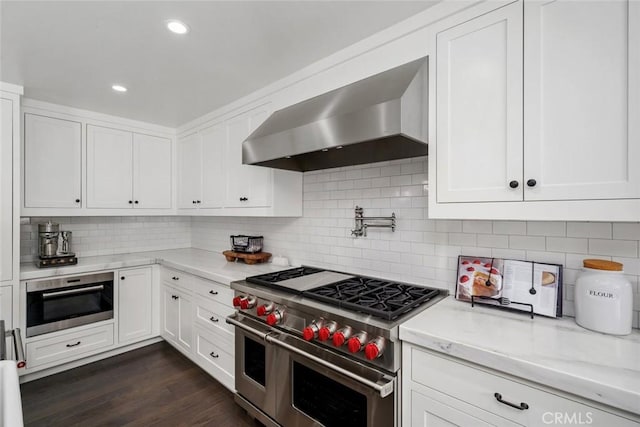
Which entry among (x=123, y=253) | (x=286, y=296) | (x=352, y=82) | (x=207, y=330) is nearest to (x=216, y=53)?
(x=352, y=82)

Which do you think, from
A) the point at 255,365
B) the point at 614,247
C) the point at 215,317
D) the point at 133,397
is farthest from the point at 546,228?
the point at 133,397

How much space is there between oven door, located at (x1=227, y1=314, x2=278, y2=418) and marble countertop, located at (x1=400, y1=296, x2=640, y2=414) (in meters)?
0.95

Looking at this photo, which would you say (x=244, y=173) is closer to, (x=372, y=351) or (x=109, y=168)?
(x=109, y=168)

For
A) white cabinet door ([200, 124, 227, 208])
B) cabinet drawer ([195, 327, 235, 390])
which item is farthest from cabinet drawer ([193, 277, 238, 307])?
white cabinet door ([200, 124, 227, 208])

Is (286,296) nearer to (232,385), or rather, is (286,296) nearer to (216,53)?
(232,385)

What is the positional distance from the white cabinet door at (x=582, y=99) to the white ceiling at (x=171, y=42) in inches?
24.0

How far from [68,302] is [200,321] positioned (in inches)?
51.0

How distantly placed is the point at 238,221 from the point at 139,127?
5.02 ft

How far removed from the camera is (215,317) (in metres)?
2.46

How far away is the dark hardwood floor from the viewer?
216 centimetres

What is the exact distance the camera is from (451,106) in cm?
146

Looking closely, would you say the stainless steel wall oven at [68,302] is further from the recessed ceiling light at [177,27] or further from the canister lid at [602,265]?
the canister lid at [602,265]

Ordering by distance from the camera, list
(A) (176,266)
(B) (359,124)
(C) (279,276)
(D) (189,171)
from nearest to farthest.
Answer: (B) (359,124)
(C) (279,276)
(A) (176,266)
(D) (189,171)

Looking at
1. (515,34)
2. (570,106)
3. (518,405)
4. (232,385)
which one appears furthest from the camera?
(232,385)
